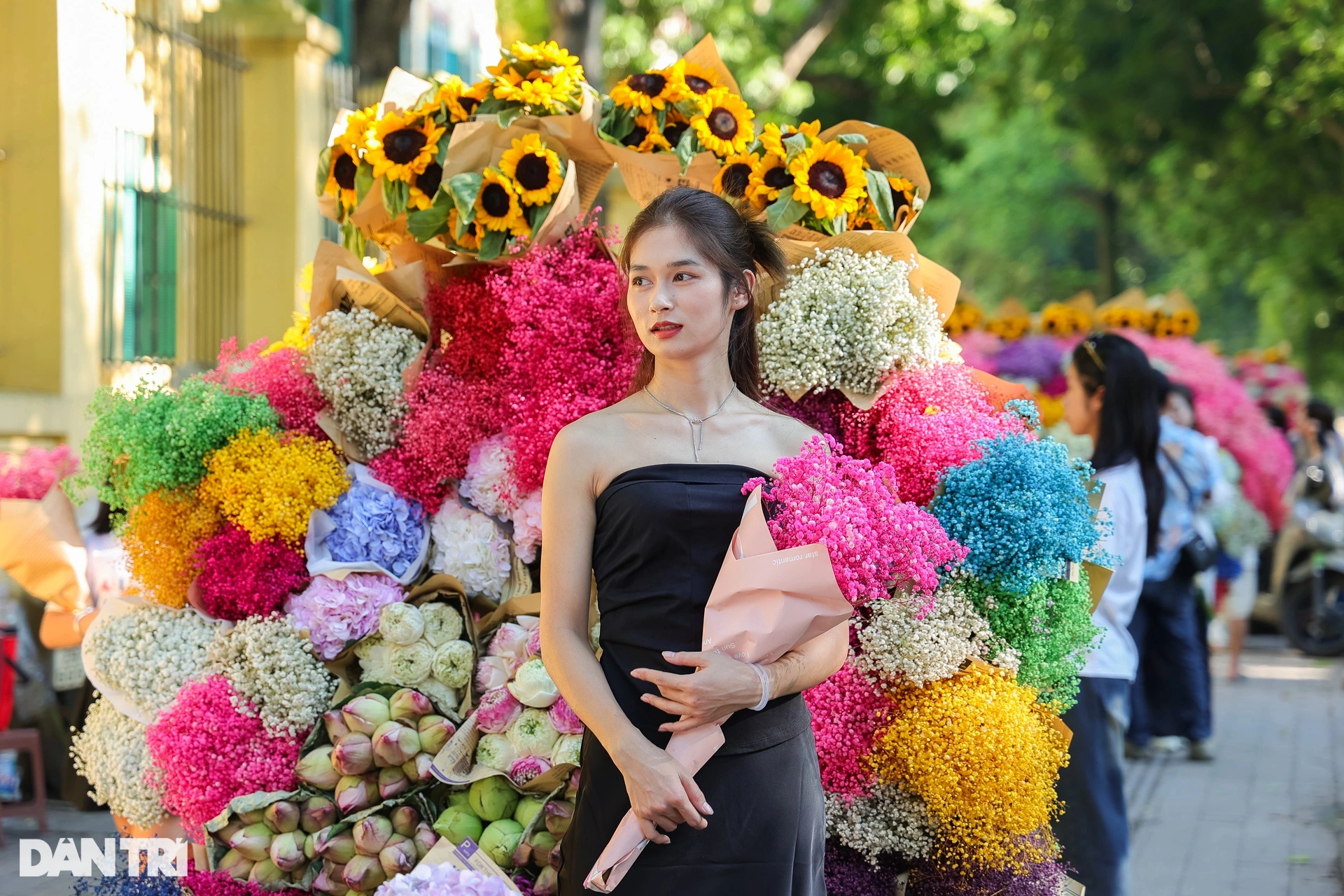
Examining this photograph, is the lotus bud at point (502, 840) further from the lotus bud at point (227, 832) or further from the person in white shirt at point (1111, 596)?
the person in white shirt at point (1111, 596)

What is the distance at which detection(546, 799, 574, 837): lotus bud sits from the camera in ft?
8.70

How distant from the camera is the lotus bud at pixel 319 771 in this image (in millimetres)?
2809

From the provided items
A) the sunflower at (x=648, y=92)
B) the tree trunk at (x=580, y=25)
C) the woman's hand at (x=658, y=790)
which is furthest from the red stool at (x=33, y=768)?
the tree trunk at (x=580, y=25)

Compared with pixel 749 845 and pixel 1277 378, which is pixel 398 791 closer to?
pixel 749 845

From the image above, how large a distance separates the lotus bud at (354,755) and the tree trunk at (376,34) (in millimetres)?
6992

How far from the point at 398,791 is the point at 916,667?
4.03 feet

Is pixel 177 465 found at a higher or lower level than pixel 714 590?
higher

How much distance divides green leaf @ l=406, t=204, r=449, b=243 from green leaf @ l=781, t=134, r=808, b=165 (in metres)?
0.90

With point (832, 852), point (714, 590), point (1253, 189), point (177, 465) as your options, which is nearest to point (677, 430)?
point (714, 590)

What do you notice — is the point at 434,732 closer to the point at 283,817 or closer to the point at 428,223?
the point at 283,817

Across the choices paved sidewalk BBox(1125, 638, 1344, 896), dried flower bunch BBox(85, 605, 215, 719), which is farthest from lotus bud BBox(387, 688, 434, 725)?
paved sidewalk BBox(1125, 638, 1344, 896)

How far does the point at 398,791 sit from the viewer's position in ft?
9.20

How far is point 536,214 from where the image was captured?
10.2ft
